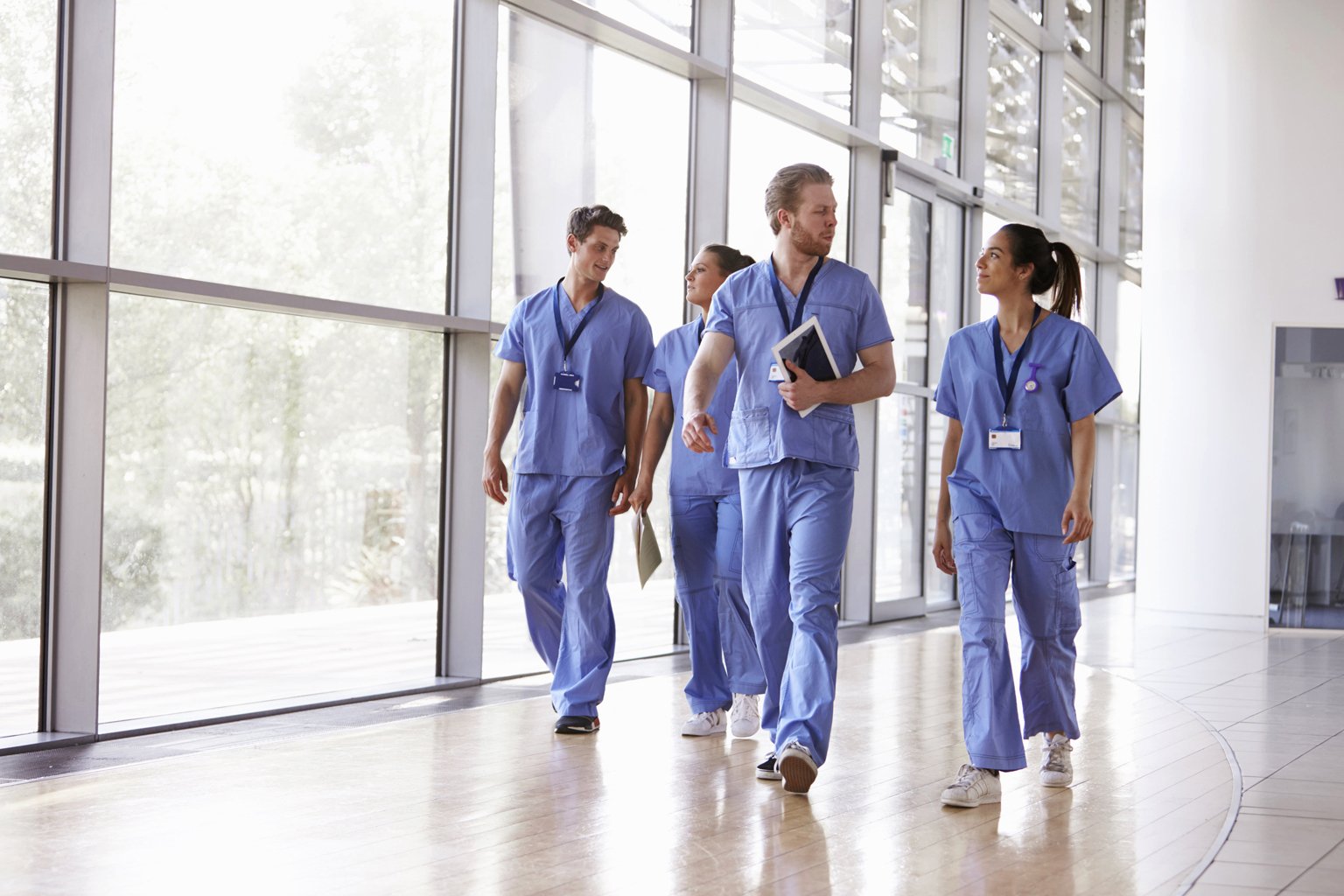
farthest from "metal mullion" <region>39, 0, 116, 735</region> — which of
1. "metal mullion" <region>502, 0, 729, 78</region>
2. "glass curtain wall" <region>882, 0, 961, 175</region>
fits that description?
"glass curtain wall" <region>882, 0, 961, 175</region>

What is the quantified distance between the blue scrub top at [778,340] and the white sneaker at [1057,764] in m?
0.87

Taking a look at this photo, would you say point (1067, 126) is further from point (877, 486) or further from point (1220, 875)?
point (1220, 875)

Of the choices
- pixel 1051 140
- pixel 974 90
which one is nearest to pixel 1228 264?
pixel 974 90

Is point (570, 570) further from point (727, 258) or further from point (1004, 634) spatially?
point (1004, 634)

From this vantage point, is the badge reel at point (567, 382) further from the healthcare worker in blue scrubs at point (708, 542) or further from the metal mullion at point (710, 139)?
the metal mullion at point (710, 139)

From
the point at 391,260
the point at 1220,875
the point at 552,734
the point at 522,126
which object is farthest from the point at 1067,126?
the point at 1220,875

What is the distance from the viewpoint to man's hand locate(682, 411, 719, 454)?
3.30 metres

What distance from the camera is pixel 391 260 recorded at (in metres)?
5.37

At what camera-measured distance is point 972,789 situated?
3.40 m

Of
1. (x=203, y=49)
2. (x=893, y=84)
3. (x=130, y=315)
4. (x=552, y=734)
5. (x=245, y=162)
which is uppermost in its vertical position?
(x=893, y=84)

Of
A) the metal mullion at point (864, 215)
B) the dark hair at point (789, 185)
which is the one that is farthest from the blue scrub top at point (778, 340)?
the metal mullion at point (864, 215)

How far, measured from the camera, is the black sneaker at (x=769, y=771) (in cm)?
365

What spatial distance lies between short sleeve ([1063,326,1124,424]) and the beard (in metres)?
0.65

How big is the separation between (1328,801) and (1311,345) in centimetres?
525
